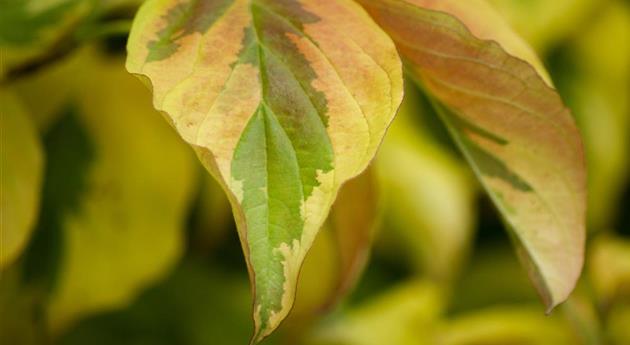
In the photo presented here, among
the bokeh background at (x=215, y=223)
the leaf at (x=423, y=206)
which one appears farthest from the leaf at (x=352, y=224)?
the leaf at (x=423, y=206)

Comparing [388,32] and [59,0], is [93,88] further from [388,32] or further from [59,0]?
[388,32]

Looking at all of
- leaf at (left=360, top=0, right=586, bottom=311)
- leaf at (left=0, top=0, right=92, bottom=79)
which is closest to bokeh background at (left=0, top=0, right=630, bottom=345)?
leaf at (left=0, top=0, right=92, bottom=79)

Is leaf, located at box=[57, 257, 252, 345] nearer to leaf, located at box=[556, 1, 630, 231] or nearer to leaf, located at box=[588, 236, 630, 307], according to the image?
leaf, located at box=[588, 236, 630, 307]

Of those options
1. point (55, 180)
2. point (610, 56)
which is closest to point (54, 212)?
point (55, 180)

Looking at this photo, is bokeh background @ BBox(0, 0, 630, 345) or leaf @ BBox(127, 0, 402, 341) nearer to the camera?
leaf @ BBox(127, 0, 402, 341)

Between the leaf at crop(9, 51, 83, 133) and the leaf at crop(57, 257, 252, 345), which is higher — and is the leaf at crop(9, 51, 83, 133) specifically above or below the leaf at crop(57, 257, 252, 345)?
above

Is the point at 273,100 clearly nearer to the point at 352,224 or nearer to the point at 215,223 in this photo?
the point at 352,224
